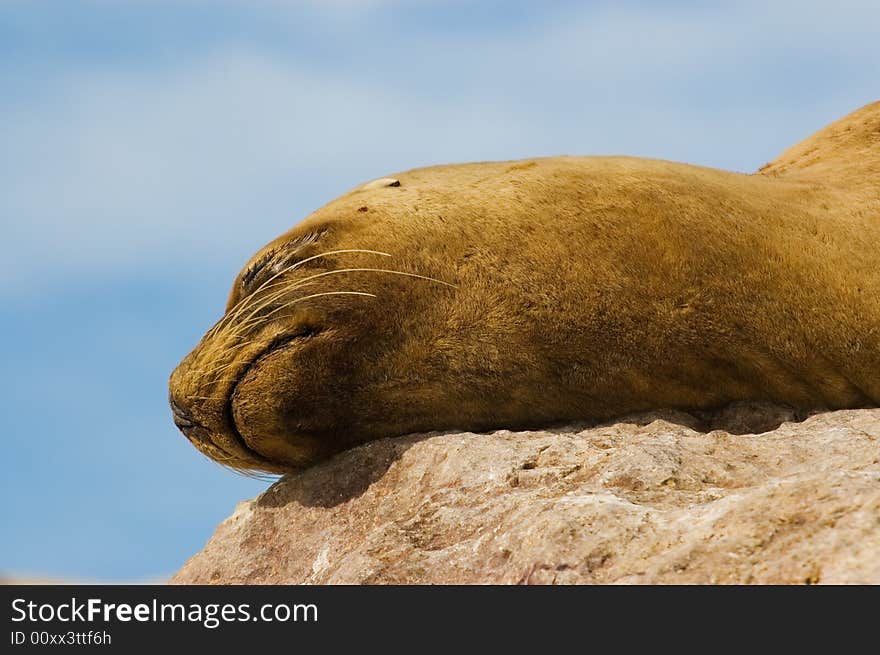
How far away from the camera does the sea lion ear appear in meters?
5.44

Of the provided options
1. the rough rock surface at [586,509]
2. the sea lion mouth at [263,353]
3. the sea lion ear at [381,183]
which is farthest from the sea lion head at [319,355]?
the sea lion ear at [381,183]

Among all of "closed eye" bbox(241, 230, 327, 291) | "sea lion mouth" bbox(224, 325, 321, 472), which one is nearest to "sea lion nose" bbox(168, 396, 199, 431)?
"sea lion mouth" bbox(224, 325, 321, 472)

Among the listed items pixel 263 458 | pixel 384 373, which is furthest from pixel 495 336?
pixel 263 458

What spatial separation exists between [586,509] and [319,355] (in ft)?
5.22

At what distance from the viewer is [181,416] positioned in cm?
511

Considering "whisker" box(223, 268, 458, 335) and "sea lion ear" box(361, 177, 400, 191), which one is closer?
"whisker" box(223, 268, 458, 335)

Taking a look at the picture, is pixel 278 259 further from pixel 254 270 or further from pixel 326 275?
pixel 326 275

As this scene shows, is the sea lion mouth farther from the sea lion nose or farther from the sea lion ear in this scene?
the sea lion ear

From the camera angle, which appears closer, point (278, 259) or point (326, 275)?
point (326, 275)

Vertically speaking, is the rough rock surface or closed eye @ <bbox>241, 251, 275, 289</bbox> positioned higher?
closed eye @ <bbox>241, 251, 275, 289</bbox>

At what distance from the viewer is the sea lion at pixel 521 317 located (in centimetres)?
494

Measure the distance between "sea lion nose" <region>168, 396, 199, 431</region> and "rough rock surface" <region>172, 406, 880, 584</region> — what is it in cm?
52

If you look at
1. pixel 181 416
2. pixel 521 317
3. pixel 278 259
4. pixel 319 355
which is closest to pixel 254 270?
pixel 278 259
